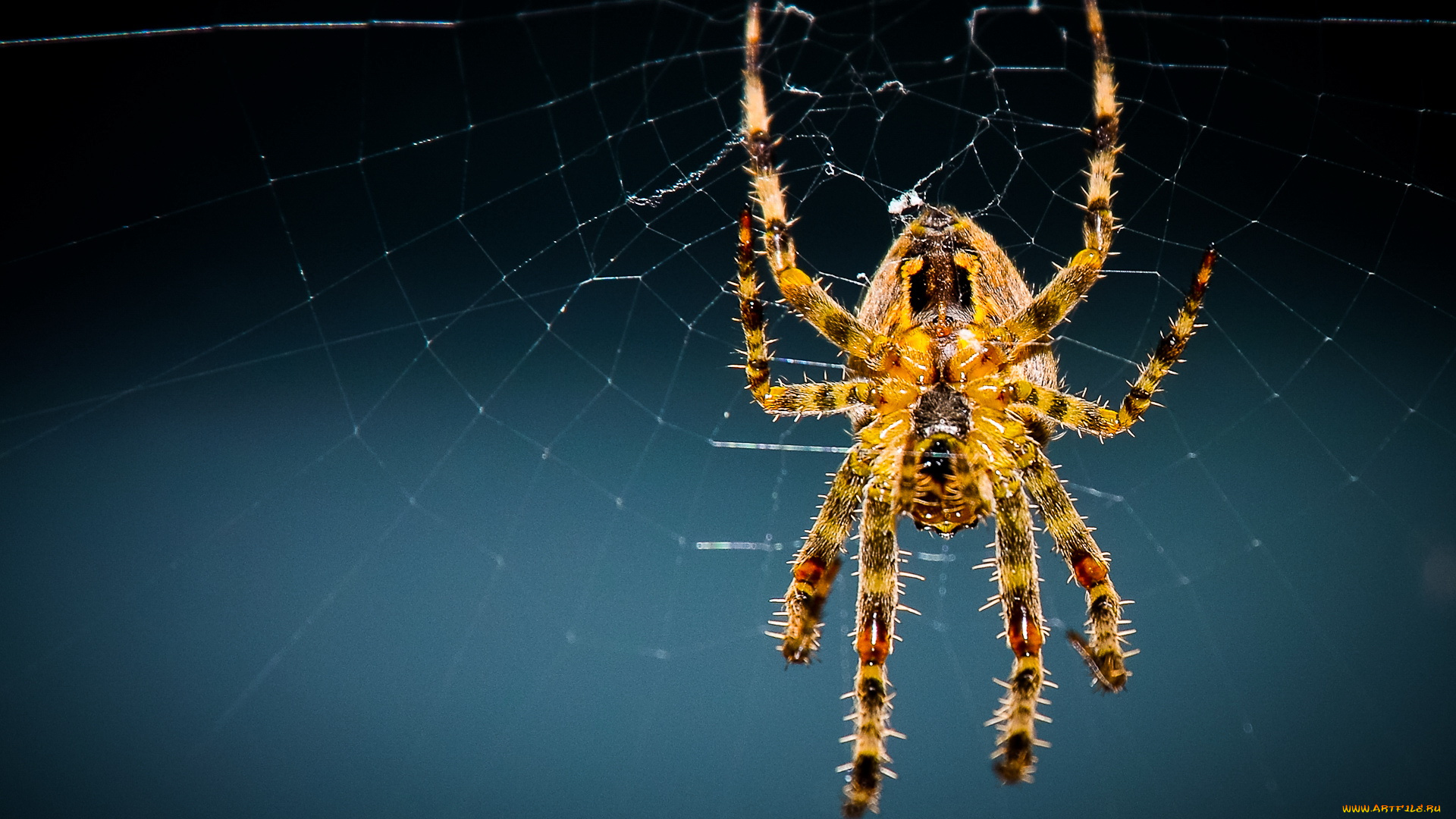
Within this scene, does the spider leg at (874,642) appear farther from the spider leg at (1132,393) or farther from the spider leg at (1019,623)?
the spider leg at (1132,393)

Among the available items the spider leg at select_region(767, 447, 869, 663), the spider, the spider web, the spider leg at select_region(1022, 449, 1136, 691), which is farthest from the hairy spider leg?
the spider web

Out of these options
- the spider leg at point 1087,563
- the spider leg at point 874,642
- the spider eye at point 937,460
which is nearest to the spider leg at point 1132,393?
the spider leg at point 1087,563

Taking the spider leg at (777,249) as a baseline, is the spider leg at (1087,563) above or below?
below

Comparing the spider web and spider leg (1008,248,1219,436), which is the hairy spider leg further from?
the spider web

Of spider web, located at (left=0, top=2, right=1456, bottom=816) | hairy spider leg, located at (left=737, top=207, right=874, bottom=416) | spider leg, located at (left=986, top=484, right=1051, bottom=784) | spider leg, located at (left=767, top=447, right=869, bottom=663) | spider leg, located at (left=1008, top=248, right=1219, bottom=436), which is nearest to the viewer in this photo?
spider leg, located at (left=1008, top=248, right=1219, bottom=436)

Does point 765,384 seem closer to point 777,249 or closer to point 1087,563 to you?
point 777,249

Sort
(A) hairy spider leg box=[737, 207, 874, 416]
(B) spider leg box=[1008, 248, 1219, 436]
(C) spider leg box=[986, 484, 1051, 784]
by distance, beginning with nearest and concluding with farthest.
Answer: (B) spider leg box=[1008, 248, 1219, 436]
(A) hairy spider leg box=[737, 207, 874, 416]
(C) spider leg box=[986, 484, 1051, 784]

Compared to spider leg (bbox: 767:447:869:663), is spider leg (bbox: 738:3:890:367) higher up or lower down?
higher up

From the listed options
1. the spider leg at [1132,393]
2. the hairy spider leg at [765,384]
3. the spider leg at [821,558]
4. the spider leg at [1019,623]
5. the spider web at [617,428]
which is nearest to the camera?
the spider leg at [1132,393]
